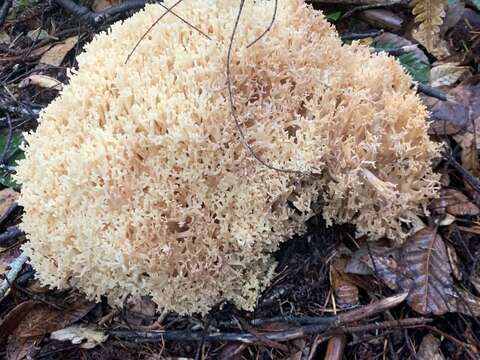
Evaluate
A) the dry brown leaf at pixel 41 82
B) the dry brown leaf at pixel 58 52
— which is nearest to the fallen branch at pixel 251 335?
the dry brown leaf at pixel 41 82

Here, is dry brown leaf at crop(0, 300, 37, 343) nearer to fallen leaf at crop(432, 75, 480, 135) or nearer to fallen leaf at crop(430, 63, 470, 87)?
fallen leaf at crop(432, 75, 480, 135)

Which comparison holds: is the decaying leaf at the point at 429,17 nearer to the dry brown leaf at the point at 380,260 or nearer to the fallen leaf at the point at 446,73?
the fallen leaf at the point at 446,73

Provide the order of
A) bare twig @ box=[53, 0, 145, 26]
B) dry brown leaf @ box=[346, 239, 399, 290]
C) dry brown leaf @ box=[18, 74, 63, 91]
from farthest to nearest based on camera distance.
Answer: bare twig @ box=[53, 0, 145, 26]
dry brown leaf @ box=[18, 74, 63, 91]
dry brown leaf @ box=[346, 239, 399, 290]

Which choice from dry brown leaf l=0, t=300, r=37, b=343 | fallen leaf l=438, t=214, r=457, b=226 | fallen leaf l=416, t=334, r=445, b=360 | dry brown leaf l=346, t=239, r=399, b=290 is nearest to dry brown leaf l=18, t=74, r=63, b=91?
dry brown leaf l=0, t=300, r=37, b=343

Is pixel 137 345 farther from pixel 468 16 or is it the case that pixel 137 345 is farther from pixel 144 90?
pixel 468 16

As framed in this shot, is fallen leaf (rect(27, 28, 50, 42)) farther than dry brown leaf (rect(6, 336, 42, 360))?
Yes

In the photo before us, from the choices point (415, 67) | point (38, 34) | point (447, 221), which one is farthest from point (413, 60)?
point (38, 34)

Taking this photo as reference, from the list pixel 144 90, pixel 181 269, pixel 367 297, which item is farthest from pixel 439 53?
pixel 181 269

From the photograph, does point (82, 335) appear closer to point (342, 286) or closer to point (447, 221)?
point (342, 286)
